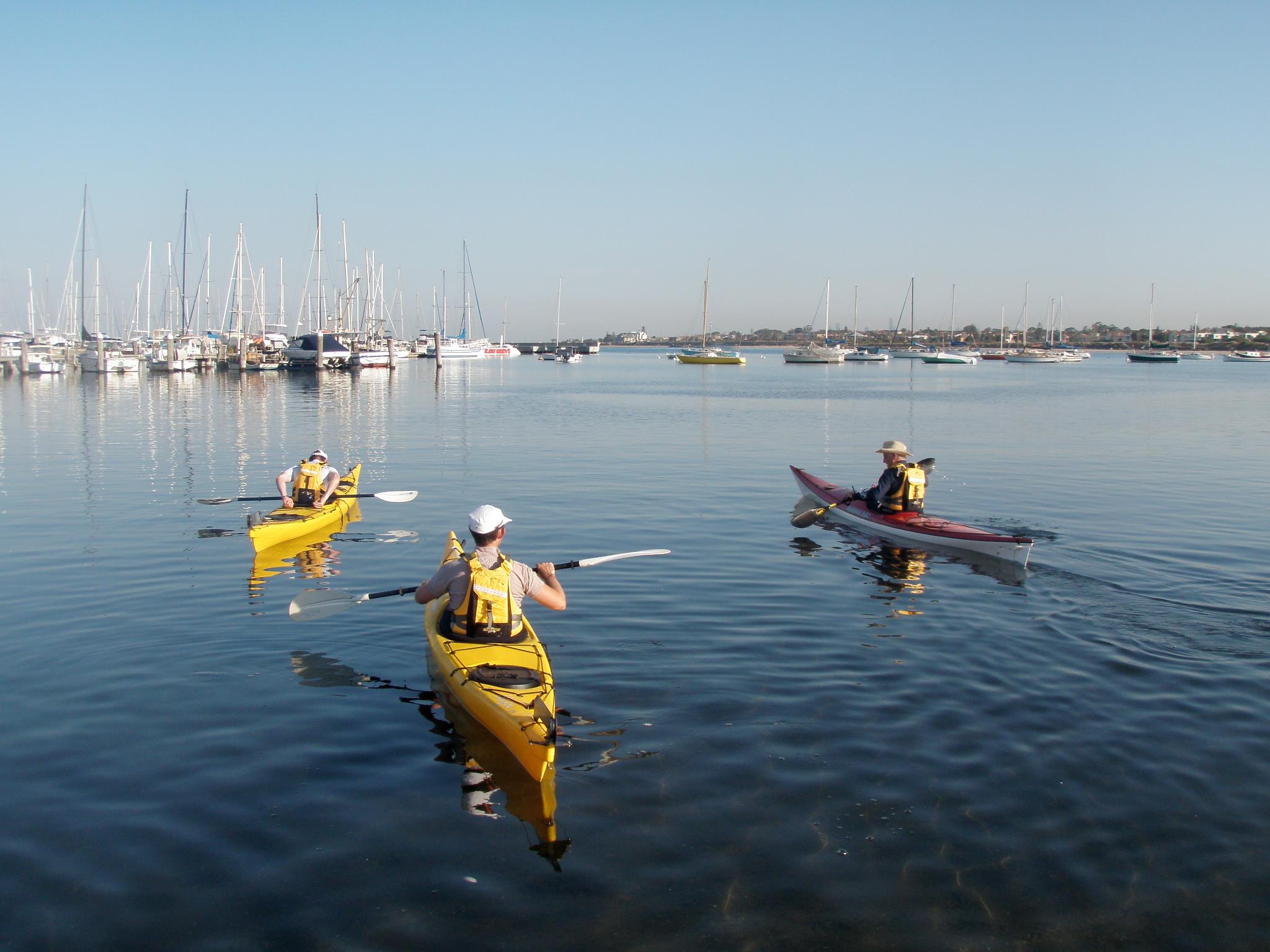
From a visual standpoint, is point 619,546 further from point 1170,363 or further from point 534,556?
point 1170,363

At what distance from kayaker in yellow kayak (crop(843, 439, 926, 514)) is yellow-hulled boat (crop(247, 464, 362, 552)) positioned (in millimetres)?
10064

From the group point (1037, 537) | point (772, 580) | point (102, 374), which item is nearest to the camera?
point (772, 580)

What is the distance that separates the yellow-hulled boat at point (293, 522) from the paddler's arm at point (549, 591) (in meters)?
7.88

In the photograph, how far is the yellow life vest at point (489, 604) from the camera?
28.8 ft

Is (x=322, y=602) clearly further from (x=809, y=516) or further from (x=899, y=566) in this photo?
(x=809, y=516)

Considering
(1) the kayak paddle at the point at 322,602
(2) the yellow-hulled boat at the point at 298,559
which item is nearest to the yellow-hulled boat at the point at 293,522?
(2) the yellow-hulled boat at the point at 298,559

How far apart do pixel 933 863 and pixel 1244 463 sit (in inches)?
1109

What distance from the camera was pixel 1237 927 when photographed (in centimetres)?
585

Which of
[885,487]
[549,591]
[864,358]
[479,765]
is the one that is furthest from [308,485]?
[864,358]

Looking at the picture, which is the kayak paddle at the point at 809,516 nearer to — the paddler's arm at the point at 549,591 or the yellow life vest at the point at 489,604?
the paddler's arm at the point at 549,591

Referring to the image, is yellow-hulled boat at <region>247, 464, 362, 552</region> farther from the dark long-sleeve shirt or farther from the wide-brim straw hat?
the wide-brim straw hat

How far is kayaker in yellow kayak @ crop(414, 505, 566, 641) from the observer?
28.5ft

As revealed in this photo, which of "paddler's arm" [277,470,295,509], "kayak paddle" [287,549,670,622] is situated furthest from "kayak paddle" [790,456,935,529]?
"paddler's arm" [277,470,295,509]

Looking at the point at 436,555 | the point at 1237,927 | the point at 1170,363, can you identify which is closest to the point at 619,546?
the point at 436,555
